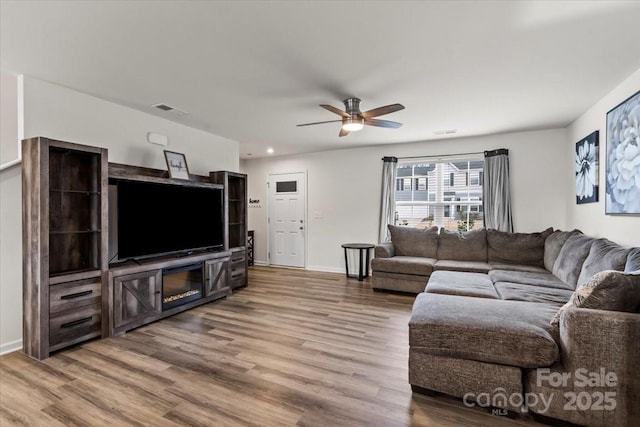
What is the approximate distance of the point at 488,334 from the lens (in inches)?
73.7

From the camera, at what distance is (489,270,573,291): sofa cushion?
3.13 metres

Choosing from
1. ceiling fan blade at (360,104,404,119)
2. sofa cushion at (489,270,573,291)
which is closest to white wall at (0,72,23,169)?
ceiling fan blade at (360,104,404,119)

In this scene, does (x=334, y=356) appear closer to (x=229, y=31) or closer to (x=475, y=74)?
(x=229, y=31)

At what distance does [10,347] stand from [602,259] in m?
5.34

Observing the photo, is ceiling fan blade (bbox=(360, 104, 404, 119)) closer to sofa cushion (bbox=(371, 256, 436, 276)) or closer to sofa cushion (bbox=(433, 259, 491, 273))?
sofa cushion (bbox=(371, 256, 436, 276))

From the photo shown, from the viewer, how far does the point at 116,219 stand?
11.2 ft

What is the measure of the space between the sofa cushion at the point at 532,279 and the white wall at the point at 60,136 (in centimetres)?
464

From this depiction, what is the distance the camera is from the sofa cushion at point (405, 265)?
14.7 feet

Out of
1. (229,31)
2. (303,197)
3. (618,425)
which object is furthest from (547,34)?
(303,197)

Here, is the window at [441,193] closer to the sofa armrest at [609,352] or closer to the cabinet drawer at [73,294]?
the sofa armrest at [609,352]

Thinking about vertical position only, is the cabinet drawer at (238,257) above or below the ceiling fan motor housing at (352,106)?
below

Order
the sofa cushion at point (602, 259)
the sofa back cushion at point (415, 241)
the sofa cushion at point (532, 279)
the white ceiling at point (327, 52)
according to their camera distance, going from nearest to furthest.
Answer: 1. the white ceiling at point (327, 52)
2. the sofa cushion at point (602, 259)
3. the sofa cushion at point (532, 279)
4. the sofa back cushion at point (415, 241)

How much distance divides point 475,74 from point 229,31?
222cm

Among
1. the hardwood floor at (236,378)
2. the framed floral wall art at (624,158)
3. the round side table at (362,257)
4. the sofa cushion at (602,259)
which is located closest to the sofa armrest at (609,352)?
the hardwood floor at (236,378)
